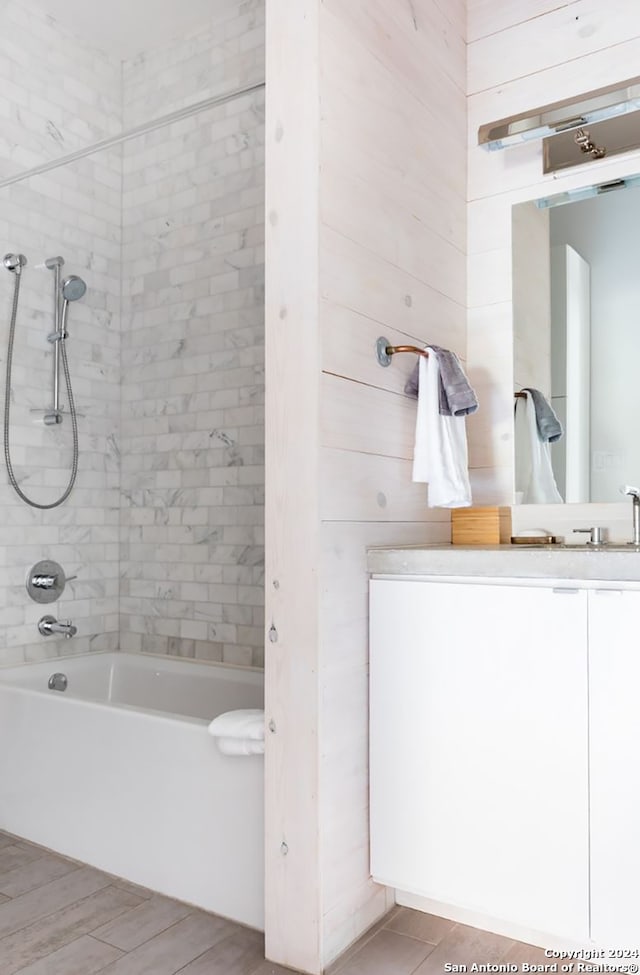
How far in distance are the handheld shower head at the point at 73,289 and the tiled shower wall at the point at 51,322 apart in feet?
0.37

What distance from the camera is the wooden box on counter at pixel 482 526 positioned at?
2.41 metres

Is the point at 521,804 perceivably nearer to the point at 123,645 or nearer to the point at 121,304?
the point at 123,645

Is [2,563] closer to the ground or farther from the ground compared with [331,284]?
closer to the ground

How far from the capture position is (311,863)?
1817 mm

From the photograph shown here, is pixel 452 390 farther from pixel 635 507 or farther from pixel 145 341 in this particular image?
pixel 145 341

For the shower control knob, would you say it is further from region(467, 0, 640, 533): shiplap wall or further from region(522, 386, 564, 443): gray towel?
region(522, 386, 564, 443): gray towel

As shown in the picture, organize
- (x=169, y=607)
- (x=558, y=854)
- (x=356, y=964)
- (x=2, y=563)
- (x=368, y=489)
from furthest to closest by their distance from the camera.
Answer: (x=169, y=607), (x=2, y=563), (x=368, y=489), (x=356, y=964), (x=558, y=854)

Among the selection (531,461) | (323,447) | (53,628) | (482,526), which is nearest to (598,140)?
(531,461)

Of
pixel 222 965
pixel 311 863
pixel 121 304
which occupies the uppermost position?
pixel 121 304

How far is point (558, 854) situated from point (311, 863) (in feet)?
1.77

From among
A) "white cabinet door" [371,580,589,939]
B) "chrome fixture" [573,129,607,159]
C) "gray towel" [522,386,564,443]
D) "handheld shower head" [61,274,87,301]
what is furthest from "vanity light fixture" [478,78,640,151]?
"handheld shower head" [61,274,87,301]

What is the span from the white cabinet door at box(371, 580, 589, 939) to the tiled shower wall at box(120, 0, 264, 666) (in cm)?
113

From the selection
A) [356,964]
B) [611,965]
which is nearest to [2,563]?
[356,964]

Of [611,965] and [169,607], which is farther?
[169,607]
